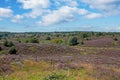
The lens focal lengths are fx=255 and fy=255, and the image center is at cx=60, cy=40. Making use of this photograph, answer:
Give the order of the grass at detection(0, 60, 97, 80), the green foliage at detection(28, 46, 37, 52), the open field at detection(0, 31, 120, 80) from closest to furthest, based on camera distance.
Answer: the grass at detection(0, 60, 97, 80)
the open field at detection(0, 31, 120, 80)
the green foliage at detection(28, 46, 37, 52)

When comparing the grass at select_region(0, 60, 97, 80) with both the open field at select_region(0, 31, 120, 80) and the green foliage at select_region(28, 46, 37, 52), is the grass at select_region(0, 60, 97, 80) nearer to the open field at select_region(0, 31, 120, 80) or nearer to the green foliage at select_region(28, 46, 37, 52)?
the open field at select_region(0, 31, 120, 80)

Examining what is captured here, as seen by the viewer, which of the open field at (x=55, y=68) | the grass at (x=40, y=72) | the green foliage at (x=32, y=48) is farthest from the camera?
the green foliage at (x=32, y=48)

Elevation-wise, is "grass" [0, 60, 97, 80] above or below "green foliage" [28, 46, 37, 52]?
above

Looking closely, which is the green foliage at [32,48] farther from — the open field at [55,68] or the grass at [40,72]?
the grass at [40,72]

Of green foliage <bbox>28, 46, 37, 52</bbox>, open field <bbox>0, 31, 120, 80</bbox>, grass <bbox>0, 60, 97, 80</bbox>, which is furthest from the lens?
green foliage <bbox>28, 46, 37, 52</bbox>

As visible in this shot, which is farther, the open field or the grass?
the open field

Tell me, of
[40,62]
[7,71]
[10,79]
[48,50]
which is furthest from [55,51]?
[10,79]

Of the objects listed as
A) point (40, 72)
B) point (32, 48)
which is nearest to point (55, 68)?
point (40, 72)

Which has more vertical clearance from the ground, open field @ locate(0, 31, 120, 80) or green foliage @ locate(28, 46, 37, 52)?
open field @ locate(0, 31, 120, 80)

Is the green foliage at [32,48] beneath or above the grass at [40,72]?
beneath

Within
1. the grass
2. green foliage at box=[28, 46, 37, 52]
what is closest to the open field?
the grass

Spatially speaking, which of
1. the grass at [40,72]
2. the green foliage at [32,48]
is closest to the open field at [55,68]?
the grass at [40,72]
